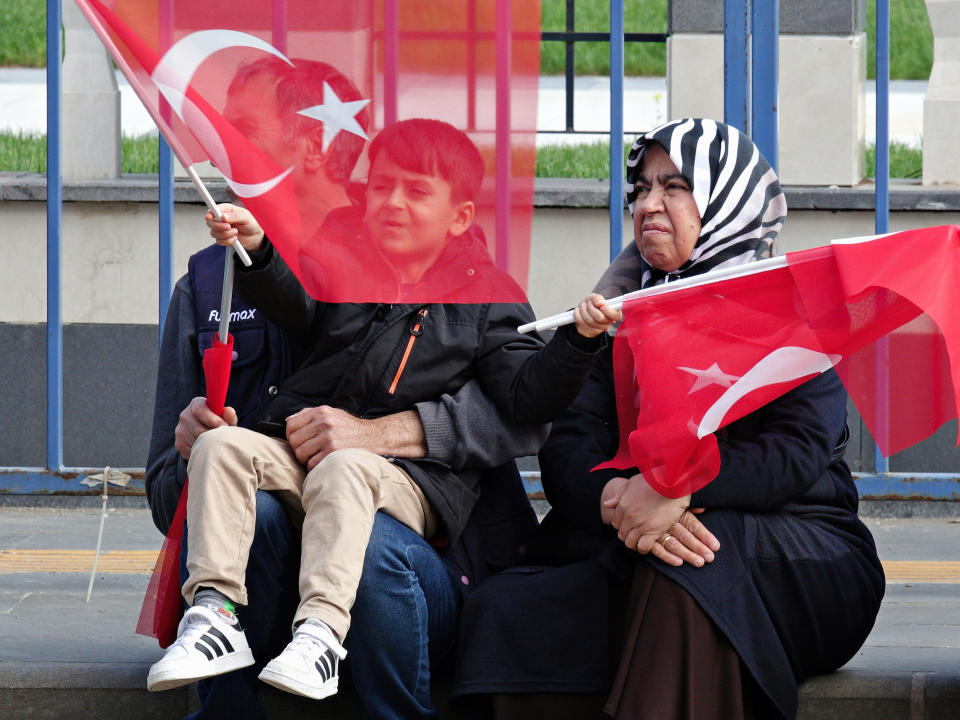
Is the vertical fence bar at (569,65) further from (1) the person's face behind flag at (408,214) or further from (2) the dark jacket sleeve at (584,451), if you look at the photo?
(1) the person's face behind flag at (408,214)

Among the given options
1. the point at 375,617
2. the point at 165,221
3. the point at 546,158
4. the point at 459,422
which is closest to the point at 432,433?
the point at 459,422

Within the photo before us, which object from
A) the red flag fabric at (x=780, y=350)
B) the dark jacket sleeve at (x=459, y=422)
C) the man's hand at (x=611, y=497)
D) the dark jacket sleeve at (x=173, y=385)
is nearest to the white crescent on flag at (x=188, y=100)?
the dark jacket sleeve at (x=459, y=422)

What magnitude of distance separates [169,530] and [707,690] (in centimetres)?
112

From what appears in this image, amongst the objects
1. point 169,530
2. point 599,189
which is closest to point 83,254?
point 599,189

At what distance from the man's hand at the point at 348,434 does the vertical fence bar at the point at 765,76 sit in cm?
147

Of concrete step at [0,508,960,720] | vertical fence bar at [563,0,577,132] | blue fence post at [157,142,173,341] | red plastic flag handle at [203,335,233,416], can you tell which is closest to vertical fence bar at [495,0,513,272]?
red plastic flag handle at [203,335,233,416]

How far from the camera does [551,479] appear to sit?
10.9 feet

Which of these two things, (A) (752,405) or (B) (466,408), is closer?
(A) (752,405)

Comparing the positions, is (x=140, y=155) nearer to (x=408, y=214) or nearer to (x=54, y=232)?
(x=54, y=232)

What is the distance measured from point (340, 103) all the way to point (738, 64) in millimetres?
1472

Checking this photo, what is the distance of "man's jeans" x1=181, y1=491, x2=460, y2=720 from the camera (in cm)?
302

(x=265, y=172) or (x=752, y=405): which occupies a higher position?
(x=265, y=172)

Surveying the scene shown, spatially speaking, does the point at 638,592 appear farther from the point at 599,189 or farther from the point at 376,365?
the point at 599,189

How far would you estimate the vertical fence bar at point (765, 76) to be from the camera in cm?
424
